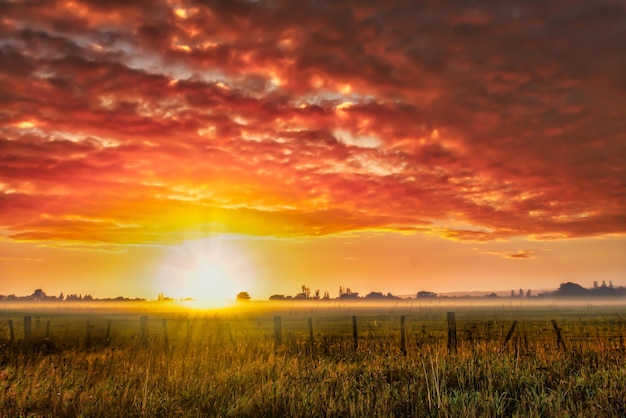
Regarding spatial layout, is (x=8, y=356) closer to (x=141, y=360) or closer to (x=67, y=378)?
(x=141, y=360)

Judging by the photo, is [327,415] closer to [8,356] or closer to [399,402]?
[399,402]

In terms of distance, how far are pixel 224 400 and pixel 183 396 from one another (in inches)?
36.6

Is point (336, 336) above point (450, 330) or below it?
below

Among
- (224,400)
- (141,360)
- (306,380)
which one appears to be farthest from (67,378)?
(306,380)

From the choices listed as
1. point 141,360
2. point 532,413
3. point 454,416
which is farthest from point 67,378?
point 532,413

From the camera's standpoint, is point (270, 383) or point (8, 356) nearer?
point (270, 383)

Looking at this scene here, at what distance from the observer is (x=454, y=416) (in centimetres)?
751

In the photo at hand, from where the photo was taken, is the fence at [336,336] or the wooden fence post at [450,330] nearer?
the wooden fence post at [450,330]

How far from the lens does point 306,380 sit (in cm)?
1101

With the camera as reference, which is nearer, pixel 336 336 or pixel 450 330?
pixel 450 330

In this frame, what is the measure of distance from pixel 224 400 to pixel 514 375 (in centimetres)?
631

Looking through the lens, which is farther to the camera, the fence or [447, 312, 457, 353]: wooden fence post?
the fence

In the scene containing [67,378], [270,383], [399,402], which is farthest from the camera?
[67,378]

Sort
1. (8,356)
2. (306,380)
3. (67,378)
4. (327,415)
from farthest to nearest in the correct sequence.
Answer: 1. (8,356)
2. (67,378)
3. (306,380)
4. (327,415)
